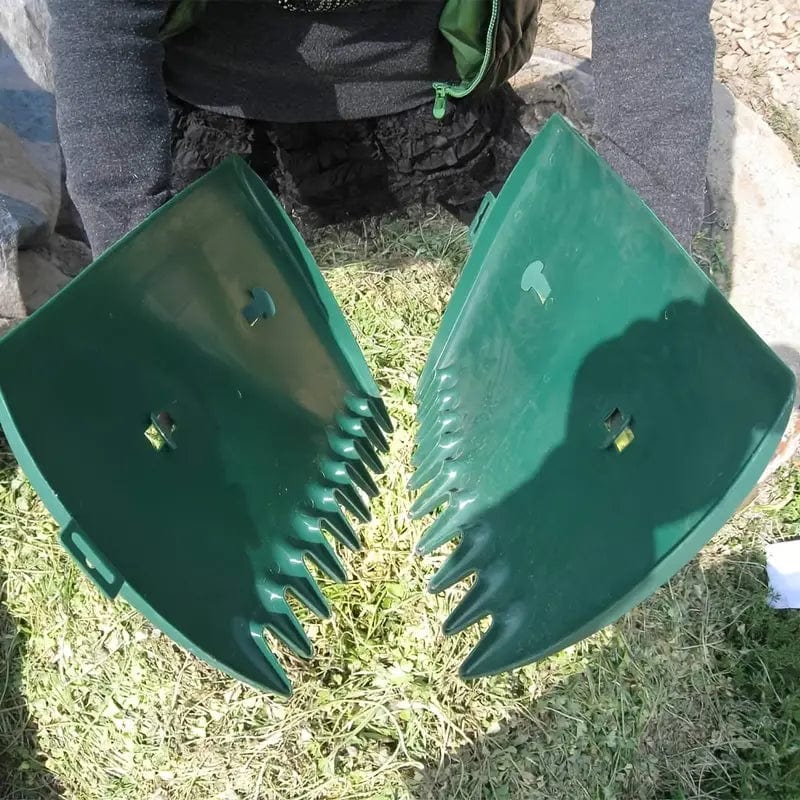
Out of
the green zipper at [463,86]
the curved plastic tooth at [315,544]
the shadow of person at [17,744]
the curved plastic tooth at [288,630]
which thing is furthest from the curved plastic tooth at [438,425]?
the shadow of person at [17,744]

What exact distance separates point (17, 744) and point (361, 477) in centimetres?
72

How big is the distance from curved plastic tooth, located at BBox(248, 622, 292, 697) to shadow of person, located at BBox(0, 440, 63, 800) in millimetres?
591

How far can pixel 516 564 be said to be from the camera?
1.03 meters

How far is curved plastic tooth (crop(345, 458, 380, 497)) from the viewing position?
46.9 inches

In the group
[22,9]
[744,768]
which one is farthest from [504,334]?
[22,9]

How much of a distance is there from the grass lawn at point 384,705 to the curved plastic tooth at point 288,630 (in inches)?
9.9

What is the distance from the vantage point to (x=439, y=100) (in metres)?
1.26

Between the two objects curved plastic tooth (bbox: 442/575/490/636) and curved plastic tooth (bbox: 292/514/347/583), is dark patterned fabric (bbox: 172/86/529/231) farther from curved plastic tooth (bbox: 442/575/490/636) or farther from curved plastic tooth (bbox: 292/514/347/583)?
curved plastic tooth (bbox: 442/575/490/636)

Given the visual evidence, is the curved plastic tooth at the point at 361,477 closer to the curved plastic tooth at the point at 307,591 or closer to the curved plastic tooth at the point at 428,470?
the curved plastic tooth at the point at 428,470

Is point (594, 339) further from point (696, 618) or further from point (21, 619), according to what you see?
point (21, 619)

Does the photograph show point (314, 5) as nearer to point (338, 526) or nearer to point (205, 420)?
point (205, 420)

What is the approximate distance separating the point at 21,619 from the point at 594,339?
3.38 ft

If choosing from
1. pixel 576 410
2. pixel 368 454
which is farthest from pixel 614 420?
pixel 368 454

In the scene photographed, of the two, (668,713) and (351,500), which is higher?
(351,500)
